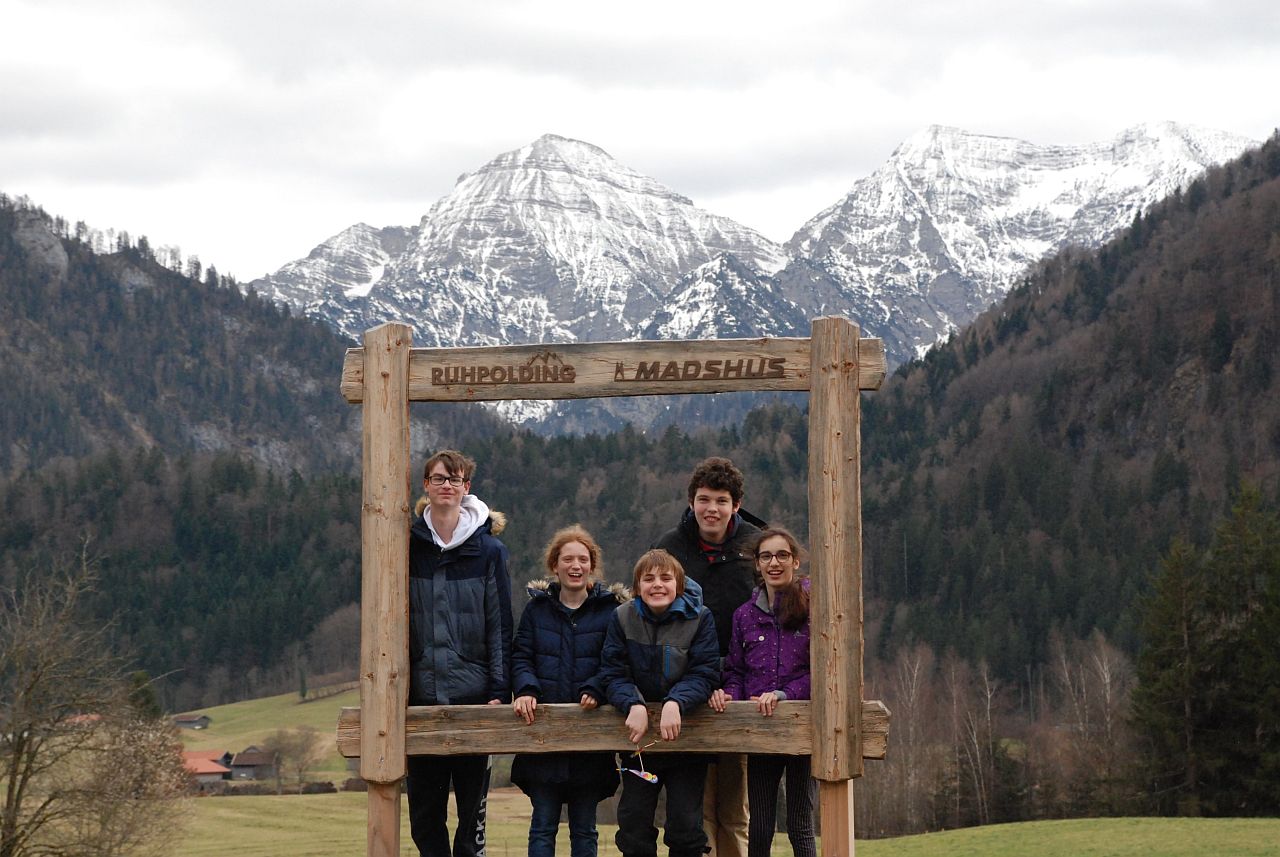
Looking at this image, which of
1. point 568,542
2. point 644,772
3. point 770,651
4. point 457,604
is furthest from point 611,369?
Result: point 644,772

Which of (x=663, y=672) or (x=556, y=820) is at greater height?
(x=663, y=672)

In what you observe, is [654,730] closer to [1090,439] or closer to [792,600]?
[792,600]

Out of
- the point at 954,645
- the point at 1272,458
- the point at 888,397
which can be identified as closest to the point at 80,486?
the point at 888,397

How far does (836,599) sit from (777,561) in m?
0.46

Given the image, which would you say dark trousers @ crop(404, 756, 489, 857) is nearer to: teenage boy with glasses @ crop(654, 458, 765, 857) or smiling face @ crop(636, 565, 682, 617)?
teenage boy with glasses @ crop(654, 458, 765, 857)

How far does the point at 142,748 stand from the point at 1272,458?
372ft

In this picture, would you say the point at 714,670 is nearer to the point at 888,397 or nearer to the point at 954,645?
the point at 954,645

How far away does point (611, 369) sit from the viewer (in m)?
10.4

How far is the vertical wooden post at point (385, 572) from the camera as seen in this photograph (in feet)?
34.1

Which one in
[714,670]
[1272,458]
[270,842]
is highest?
[1272,458]

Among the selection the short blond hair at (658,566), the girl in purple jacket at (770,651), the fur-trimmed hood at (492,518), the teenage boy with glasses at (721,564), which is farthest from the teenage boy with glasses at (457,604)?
the girl in purple jacket at (770,651)

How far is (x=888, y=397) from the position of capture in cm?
18800

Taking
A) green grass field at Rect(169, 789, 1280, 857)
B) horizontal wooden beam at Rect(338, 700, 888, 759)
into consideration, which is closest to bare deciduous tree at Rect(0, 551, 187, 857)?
green grass field at Rect(169, 789, 1280, 857)

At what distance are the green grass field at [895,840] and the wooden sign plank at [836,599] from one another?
22489 millimetres
